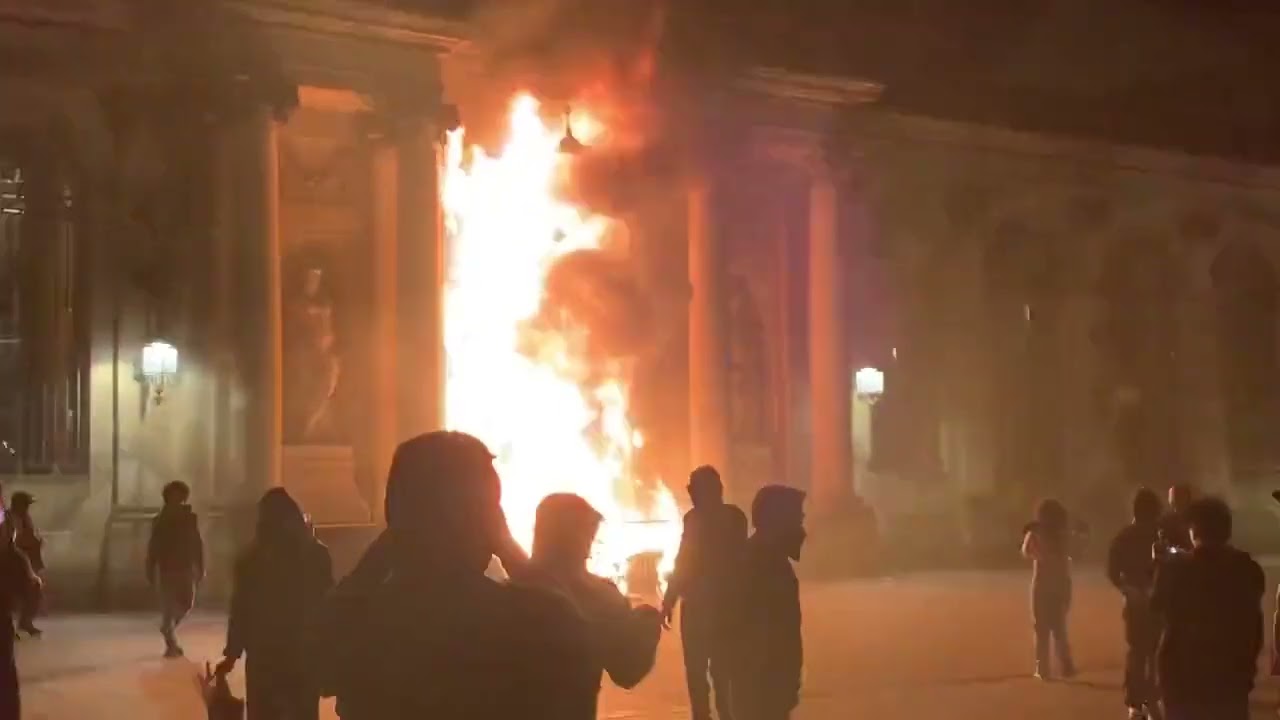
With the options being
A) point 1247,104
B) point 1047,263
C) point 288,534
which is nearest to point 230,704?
point 288,534

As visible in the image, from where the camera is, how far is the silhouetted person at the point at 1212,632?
5.61 metres

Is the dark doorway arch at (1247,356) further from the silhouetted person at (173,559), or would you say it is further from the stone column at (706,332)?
the silhouetted person at (173,559)

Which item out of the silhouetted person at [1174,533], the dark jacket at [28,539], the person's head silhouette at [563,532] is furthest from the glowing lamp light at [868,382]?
the person's head silhouette at [563,532]

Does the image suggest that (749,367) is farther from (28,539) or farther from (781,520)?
(781,520)

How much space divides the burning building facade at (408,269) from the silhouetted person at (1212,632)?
11.7m

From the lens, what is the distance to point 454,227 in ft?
65.2

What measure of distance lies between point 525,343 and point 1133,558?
11248 millimetres

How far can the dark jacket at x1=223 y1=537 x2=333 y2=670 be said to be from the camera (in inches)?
263

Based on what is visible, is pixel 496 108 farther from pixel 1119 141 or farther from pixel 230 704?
pixel 230 704

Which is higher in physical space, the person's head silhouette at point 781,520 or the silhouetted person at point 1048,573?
the person's head silhouette at point 781,520

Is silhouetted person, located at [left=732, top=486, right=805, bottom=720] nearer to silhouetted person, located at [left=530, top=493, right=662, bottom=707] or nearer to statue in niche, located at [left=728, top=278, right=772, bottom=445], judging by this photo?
silhouetted person, located at [left=530, top=493, right=662, bottom=707]

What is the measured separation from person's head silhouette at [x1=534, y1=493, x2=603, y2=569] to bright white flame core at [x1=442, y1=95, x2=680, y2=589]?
50.5 ft

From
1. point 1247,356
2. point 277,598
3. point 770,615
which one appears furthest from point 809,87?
point 277,598

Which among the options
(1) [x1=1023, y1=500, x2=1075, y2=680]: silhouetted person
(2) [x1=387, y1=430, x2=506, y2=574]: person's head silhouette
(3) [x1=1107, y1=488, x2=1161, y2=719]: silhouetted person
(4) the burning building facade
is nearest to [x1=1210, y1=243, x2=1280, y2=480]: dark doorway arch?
(4) the burning building facade
